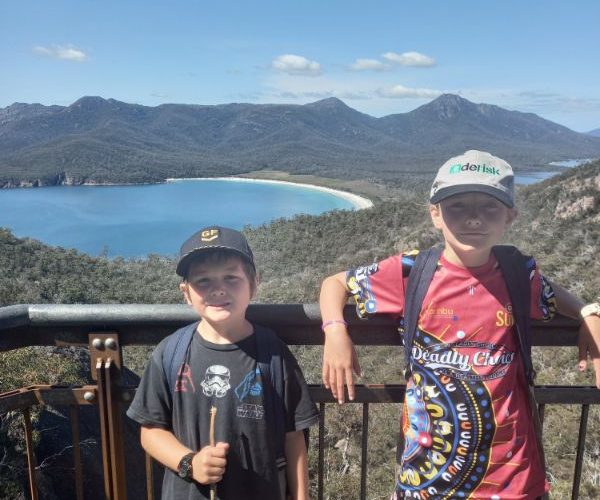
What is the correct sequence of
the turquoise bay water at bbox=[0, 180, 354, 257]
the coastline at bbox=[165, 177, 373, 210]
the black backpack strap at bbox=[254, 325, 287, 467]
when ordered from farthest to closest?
the coastline at bbox=[165, 177, 373, 210] → the turquoise bay water at bbox=[0, 180, 354, 257] → the black backpack strap at bbox=[254, 325, 287, 467]

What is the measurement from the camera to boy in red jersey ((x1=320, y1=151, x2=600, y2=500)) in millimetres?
1724

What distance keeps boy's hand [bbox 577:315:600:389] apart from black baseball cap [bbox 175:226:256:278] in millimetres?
1130

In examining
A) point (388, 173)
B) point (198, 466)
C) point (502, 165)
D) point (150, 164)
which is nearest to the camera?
point (198, 466)

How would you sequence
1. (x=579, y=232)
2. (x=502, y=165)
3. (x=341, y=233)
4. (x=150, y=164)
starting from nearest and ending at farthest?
(x=502, y=165) < (x=579, y=232) < (x=341, y=233) < (x=150, y=164)

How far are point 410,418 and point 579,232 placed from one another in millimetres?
16300

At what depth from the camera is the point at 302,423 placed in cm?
162

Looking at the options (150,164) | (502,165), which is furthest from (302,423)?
(150,164)

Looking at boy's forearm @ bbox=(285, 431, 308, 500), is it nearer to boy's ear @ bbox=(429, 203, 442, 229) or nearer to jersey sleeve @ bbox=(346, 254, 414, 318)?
jersey sleeve @ bbox=(346, 254, 414, 318)

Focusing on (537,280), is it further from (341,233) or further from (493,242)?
(341,233)

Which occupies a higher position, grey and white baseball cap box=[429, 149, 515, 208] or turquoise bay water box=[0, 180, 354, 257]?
turquoise bay water box=[0, 180, 354, 257]

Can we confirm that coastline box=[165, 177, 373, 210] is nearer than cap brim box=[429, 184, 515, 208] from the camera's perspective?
No

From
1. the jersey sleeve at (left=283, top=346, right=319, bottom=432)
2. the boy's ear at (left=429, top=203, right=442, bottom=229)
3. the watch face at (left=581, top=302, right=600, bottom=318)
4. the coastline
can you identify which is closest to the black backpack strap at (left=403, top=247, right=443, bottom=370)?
the boy's ear at (left=429, top=203, right=442, bottom=229)

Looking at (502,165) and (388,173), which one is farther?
(388,173)

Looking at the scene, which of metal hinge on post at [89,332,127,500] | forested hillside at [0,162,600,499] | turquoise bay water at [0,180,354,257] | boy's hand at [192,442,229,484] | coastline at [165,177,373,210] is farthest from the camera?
coastline at [165,177,373,210]
